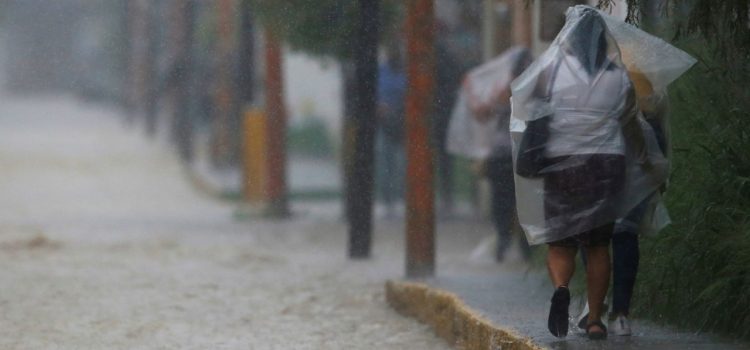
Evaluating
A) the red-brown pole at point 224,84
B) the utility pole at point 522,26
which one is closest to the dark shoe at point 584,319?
the utility pole at point 522,26

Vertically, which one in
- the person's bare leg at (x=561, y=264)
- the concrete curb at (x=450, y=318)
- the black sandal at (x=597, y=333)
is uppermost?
the person's bare leg at (x=561, y=264)

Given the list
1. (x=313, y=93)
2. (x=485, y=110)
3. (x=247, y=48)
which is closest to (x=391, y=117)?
(x=247, y=48)

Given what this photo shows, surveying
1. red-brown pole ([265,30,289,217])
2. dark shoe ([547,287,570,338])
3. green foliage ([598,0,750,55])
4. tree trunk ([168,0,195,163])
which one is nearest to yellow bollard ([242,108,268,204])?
red-brown pole ([265,30,289,217])

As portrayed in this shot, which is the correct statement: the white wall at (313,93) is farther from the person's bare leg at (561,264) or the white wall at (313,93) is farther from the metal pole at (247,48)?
the person's bare leg at (561,264)

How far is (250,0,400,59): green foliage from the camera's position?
12844 mm

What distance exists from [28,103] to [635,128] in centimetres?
5150

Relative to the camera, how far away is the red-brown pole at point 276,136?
55.2 ft

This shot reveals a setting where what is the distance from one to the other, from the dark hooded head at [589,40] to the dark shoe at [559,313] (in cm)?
94

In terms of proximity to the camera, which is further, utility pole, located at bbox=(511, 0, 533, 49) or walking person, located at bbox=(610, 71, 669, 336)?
utility pole, located at bbox=(511, 0, 533, 49)

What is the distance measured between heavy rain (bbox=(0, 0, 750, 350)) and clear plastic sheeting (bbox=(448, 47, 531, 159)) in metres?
0.02

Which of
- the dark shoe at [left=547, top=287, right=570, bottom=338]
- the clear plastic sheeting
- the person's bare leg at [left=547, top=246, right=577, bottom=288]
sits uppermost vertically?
the clear plastic sheeting

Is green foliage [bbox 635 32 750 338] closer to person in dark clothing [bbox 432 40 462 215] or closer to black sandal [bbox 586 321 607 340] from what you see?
black sandal [bbox 586 321 607 340]

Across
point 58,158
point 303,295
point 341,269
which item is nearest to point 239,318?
point 303,295

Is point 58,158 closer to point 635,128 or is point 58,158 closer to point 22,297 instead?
point 22,297
